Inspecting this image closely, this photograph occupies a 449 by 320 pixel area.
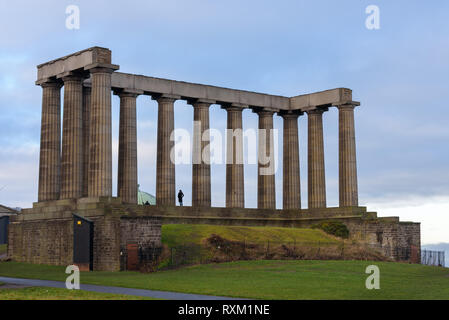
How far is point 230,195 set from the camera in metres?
83.2

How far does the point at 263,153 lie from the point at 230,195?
7.31 metres

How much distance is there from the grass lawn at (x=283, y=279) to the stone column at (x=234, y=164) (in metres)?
24.9

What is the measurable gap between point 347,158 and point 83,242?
3663cm

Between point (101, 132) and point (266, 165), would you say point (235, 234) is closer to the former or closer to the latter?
point (101, 132)

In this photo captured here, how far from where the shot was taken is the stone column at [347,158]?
83375 millimetres

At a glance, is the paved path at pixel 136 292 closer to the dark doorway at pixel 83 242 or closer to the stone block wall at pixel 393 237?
the dark doorway at pixel 83 242

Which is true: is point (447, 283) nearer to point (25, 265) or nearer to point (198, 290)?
point (198, 290)

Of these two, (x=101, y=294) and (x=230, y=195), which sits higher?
(x=230, y=195)

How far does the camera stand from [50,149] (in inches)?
2881

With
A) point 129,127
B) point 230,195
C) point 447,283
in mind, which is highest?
point 129,127

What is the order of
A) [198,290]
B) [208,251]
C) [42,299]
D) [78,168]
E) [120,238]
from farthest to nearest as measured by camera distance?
[78,168], [208,251], [120,238], [198,290], [42,299]

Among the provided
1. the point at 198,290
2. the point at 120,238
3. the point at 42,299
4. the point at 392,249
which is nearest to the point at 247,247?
the point at 120,238
